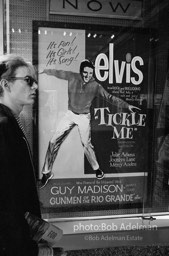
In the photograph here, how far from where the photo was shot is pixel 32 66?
1743mm

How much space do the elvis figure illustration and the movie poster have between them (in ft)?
0.04

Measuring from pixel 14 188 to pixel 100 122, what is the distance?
631 mm

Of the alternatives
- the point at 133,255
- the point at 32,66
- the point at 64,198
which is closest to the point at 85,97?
the point at 32,66

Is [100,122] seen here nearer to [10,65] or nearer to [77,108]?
[77,108]

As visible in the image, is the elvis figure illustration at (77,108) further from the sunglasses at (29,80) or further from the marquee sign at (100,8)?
the marquee sign at (100,8)

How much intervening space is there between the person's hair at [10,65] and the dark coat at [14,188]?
0.17 meters

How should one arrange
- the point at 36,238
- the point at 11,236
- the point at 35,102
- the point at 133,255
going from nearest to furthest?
the point at 11,236, the point at 36,238, the point at 35,102, the point at 133,255

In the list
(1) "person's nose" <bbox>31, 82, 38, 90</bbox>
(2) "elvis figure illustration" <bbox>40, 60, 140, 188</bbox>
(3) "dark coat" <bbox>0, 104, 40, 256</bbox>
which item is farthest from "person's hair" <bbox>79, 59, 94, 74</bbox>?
(3) "dark coat" <bbox>0, 104, 40, 256</bbox>

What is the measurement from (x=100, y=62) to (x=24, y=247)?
1.09m

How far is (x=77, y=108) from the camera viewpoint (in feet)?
5.95

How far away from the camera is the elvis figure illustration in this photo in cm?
180

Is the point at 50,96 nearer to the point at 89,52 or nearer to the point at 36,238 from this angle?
the point at 89,52

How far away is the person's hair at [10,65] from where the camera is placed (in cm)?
166

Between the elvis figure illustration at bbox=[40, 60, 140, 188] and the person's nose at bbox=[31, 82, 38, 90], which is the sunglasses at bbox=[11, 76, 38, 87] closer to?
the person's nose at bbox=[31, 82, 38, 90]
